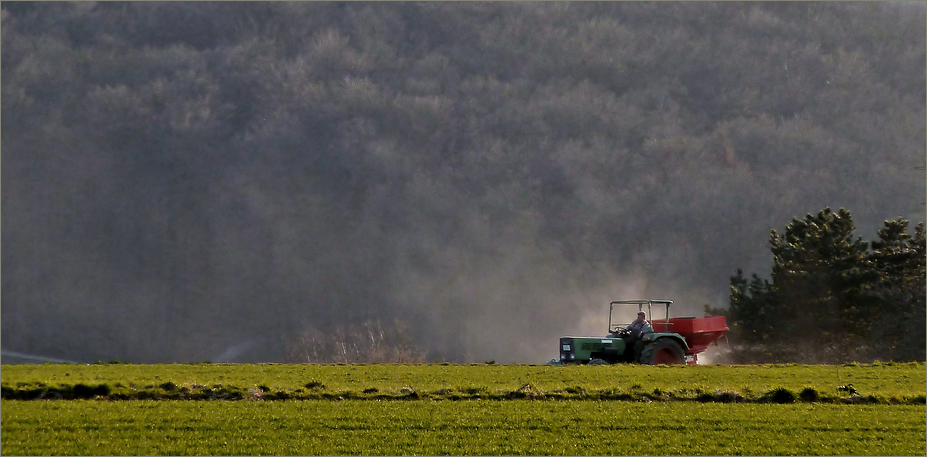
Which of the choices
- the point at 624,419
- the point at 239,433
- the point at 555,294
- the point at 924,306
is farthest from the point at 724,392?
the point at 555,294

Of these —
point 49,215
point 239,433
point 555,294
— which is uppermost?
point 49,215

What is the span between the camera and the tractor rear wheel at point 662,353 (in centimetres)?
2822

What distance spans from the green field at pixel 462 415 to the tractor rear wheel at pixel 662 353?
17.4 ft

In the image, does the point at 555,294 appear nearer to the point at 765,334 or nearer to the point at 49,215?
the point at 765,334

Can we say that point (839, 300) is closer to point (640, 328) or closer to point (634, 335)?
point (640, 328)

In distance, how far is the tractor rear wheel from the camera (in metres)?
28.2

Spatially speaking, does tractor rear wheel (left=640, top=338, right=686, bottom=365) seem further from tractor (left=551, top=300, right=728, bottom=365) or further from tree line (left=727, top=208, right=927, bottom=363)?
A: tree line (left=727, top=208, right=927, bottom=363)

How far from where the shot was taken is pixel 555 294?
251 feet

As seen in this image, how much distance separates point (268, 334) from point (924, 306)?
56896 mm

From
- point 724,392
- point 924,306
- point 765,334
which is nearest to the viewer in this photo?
point 724,392

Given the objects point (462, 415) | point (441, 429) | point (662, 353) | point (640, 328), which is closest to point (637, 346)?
point (640, 328)

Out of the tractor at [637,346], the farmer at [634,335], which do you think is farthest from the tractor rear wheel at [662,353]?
the farmer at [634,335]

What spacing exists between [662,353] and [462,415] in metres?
15.4

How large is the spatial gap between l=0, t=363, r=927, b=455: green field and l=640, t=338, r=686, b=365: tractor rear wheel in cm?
532
